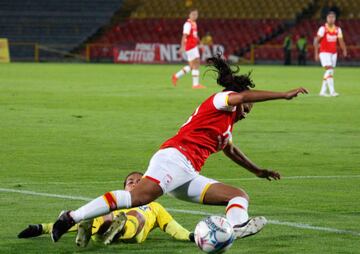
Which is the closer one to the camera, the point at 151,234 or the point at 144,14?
the point at 151,234

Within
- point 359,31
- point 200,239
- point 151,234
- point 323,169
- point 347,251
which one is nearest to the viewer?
point 200,239

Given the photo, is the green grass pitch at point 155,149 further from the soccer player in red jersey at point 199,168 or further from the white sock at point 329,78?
the white sock at point 329,78

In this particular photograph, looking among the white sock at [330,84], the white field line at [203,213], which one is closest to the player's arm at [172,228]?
the white field line at [203,213]

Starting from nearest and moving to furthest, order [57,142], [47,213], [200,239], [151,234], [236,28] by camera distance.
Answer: [200,239] → [151,234] → [47,213] → [57,142] → [236,28]

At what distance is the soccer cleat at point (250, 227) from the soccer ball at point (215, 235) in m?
0.19

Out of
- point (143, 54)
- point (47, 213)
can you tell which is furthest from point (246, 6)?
point (47, 213)

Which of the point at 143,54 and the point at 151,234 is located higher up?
the point at 151,234

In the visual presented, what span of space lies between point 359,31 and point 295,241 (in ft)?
157

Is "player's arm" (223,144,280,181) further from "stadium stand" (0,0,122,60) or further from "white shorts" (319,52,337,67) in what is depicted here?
"stadium stand" (0,0,122,60)

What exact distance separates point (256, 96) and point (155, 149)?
26.5ft

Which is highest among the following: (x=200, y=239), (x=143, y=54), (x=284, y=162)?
(x=200, y=239)

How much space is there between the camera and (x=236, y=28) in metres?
58.8

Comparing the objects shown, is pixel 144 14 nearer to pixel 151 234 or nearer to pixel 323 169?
pixel 323 169

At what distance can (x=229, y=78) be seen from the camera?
8438 mm
